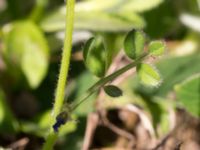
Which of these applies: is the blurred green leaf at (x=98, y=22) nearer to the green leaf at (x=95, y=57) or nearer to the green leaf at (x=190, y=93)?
the green leaf at (x=190, y=93)

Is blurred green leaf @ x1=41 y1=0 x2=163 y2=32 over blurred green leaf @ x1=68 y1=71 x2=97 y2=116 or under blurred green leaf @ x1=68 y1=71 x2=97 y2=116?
over

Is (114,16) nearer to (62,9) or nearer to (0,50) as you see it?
(62,9)

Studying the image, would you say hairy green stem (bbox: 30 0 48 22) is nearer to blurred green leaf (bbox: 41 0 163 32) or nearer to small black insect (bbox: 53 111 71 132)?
blurred green leaf (bbox: 41 0 163 32)

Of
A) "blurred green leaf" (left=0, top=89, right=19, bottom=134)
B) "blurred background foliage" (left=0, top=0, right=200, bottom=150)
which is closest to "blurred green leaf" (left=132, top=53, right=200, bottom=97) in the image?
"blurred background foliage" (left=0, top=0, right=200, bottom=150)

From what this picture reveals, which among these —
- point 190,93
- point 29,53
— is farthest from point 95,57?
point 29,53

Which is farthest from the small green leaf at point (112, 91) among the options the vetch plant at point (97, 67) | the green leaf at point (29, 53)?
the green leaf at point (29, 53)
